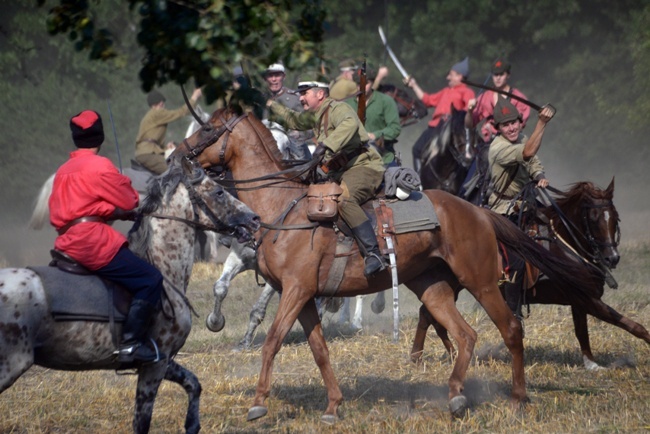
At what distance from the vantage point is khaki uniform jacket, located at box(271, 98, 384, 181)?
30.6 feet

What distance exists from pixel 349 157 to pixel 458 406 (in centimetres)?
248

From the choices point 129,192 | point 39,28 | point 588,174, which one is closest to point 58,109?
point 39,28

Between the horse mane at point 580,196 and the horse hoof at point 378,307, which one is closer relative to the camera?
the horse mane at point 580,196

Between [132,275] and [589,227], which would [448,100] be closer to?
[589,227]

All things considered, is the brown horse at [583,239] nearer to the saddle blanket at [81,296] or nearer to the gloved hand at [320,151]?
the gloved hand at [320,151]

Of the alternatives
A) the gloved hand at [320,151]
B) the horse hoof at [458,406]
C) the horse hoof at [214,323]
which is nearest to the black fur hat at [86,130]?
the gloved hand at [320,151]

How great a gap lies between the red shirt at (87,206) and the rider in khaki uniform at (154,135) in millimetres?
11198

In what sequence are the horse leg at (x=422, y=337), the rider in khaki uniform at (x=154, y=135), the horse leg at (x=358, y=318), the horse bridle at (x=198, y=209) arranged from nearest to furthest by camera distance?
the horse bridle at (x=198, y=209) < the horse leg at (x=422, y=337) < the horse leg at (x=358, y=318) < the rider in khaki uniform at (x=154, y=135)

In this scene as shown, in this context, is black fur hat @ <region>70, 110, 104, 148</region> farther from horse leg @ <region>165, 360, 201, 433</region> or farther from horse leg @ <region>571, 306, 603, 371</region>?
horse leg @ <region>571, 306, 603, 371</region>

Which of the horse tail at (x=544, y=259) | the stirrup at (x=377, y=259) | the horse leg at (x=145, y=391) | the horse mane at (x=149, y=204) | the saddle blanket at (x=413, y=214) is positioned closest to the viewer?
the horse leg at (x=145, y=391)

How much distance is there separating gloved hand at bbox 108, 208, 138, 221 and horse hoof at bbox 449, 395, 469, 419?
10.3 feet

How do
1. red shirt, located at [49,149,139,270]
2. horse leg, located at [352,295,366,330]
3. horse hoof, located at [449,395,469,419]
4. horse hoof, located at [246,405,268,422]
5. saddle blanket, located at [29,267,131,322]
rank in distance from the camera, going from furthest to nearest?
horse leg, located at [352,295,366,330], horse hoof, located at [449,395,469,419], horse hoof, located at [246,405,268,422], red shirt, located at [49,149,139,270], saddle blanket, located at [29,267,131,322]

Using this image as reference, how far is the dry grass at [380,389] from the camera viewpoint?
8727mm

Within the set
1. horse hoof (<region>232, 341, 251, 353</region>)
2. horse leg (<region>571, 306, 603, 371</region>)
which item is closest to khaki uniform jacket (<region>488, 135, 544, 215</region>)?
horse leg (<region>571, 306, 603, 371</region>)
